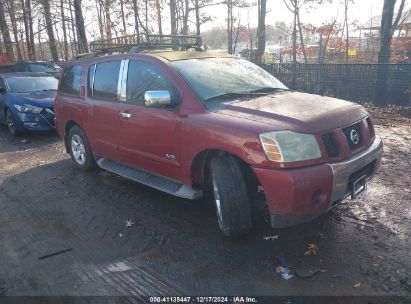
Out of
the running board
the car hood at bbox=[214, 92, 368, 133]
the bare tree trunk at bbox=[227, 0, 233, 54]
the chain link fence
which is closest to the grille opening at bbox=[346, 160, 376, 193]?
the car hood at bbox=[214, 92, 368, 133]

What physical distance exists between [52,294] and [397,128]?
7618 millimetres

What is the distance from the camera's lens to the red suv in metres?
3.30

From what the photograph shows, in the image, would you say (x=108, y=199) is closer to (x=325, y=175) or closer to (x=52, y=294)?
(x=52, y=294)

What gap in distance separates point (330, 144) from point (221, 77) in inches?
63.6

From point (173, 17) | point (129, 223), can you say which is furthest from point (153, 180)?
point (173, 17)

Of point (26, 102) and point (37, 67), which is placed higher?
point (37, 67)

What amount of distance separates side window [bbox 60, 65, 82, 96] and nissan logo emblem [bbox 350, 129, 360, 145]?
4.07m

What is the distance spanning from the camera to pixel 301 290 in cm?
307

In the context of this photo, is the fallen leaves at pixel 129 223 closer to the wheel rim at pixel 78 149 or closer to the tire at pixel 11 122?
the wheel rim at pixel 78 149

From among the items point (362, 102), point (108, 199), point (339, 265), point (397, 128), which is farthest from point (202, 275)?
point (362, 102)

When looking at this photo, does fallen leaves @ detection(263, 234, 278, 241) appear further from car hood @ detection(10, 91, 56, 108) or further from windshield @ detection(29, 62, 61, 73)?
windshield @ detection(29, 62, 61, 73)

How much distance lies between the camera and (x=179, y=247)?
3807mm

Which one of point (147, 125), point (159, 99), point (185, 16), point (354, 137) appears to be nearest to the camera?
point (354, 137)

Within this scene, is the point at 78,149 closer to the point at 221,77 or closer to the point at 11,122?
the point at 221,77
